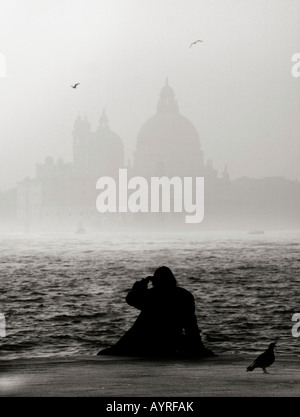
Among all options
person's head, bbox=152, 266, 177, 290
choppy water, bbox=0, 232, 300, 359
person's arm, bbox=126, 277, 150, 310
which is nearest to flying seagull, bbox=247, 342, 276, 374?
person's head, bbox=152, 266, 177, 290

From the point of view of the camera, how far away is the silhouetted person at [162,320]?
323 inches

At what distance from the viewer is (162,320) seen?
831cm

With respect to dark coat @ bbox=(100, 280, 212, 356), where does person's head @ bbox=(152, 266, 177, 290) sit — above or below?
above

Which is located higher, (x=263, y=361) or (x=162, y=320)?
(x=162, y=320)

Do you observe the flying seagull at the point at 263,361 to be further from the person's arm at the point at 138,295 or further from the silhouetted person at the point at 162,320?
the person's arm at the point at 138,295

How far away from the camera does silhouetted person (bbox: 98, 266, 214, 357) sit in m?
8.20

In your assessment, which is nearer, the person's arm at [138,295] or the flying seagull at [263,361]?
the flying seagull at [263,361]

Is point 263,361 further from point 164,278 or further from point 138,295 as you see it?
point 138,295

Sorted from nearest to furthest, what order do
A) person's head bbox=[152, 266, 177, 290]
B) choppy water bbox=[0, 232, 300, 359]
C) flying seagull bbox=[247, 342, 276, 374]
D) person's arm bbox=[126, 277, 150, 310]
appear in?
flying seagull bbox=[247, 342, 276, 374] → person's head bbox=[152, 266, 177, 290] → person's arm bbox=[126, 277, 150, 310] → choppy water bbox=[0, 232, 300, 359]

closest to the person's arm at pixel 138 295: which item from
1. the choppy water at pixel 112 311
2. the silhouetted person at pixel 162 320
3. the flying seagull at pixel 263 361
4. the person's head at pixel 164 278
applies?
the silhouetted person at pixel 162 320

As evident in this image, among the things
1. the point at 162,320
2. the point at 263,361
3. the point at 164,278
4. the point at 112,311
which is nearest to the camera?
the point at 263,361

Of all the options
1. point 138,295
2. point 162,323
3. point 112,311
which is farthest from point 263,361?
point 112,311

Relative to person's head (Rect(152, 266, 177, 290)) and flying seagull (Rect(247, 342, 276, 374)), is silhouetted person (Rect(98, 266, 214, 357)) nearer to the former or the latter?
person's head (Rect(152, 266, 177, 290))
